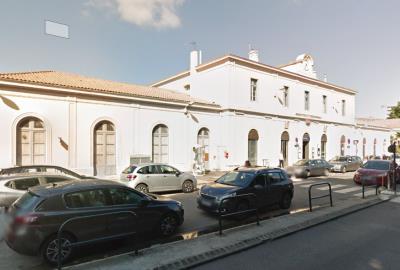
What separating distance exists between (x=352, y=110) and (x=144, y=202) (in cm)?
3789

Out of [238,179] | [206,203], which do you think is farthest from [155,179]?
[238,179]

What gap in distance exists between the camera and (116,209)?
18.5ft

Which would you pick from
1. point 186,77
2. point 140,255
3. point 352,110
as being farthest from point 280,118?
point 140,255

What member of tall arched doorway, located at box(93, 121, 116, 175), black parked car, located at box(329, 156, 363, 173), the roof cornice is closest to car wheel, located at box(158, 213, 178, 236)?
tall arched doorway, located at box(93, 121, 116, 175)

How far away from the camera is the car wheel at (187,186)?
41.4 ft

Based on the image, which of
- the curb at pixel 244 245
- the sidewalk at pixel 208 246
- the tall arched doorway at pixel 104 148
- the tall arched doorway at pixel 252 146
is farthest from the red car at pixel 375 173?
the tall arched doorway at pixel 104 148

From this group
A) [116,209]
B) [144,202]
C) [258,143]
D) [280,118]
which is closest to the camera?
[116,209]

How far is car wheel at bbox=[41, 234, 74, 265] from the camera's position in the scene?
4.80 meters

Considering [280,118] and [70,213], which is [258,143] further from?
[70,213]

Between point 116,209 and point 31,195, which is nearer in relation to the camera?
point 31,195

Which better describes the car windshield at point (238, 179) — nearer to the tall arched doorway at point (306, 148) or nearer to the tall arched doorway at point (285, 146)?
the tall arched doorway at point (285, 146)

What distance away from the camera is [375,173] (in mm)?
14523

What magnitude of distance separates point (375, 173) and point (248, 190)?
1041cm

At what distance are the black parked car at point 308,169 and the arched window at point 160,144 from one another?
31.0 feet
